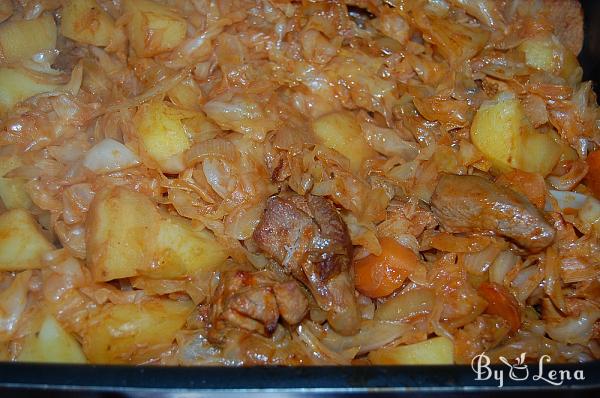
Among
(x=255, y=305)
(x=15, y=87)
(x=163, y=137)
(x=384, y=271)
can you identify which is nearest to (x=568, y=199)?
(x=384, y=271)

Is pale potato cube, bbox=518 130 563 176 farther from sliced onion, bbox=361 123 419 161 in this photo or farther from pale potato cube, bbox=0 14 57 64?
pale potato cube, bbox=0 14 57 64

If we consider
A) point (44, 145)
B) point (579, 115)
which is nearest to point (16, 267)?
point (44, 145)

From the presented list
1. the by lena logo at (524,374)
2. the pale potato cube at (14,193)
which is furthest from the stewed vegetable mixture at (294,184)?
the by lena logo at (524,374)

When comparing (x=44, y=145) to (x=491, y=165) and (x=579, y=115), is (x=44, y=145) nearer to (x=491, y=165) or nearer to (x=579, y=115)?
(x=491, y=165)

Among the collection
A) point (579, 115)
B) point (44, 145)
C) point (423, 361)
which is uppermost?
point (579, 115)

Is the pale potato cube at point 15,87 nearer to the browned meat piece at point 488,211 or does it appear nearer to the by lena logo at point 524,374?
the browned meat piece at point 488,211
